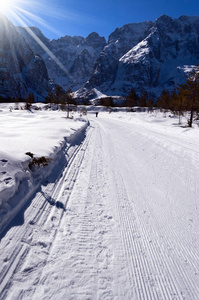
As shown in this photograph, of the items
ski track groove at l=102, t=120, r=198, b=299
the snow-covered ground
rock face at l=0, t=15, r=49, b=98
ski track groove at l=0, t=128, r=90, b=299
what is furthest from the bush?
rock face at l=0, t=15, r=49, b=98

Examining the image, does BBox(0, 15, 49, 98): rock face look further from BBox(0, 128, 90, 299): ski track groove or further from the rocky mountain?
BBox(0, 128, 90, 299): ski track groove

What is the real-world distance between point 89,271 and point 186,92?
21302 mm

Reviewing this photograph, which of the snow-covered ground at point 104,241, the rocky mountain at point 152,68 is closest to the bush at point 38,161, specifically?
the snow-covered ground at point 104,241

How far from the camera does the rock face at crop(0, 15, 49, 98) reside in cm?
12631

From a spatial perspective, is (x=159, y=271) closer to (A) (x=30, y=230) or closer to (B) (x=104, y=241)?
(B) (x=104, y=241)

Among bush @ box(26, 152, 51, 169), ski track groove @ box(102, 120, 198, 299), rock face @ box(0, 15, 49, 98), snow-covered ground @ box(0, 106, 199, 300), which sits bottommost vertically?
ski track groove @ box(102, 120, 198, 299)

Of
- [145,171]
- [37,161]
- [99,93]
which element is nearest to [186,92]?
[145,171]

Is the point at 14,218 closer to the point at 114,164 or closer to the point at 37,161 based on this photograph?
the point at 37,161

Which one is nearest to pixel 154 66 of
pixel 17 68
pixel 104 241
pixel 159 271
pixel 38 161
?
pixel 17 68

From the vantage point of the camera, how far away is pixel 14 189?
2.78 meters

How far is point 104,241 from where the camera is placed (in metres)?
2.31

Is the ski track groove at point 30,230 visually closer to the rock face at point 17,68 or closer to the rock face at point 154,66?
the rock face at point 17,68

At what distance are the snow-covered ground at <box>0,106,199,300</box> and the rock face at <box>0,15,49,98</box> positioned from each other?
458 feet

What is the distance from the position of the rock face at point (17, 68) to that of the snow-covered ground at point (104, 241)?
140 meters
